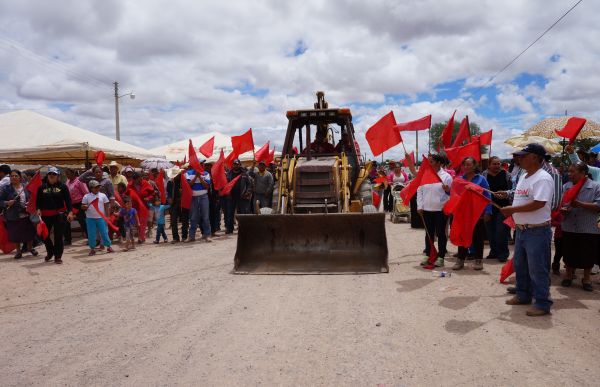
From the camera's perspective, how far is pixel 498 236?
779 cm

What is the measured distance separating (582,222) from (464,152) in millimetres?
2880

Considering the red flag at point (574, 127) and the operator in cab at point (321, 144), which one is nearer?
the red flag at point (574, 127)

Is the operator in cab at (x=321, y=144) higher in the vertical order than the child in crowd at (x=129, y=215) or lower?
higher

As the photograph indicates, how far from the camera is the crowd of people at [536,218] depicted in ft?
15.3

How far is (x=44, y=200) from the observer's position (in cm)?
877

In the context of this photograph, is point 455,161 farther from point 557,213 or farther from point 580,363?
point 580,363

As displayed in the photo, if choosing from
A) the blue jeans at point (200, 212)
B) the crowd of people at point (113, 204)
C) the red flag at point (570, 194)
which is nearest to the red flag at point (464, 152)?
the red flag at point (570, 194)

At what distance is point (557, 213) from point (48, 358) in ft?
20.2

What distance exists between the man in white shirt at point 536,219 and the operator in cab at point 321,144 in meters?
5.27

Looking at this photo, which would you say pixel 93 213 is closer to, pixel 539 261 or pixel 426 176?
pixel 426 176

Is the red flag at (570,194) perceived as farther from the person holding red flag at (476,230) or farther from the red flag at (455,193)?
the person holding red flag at (476,230)

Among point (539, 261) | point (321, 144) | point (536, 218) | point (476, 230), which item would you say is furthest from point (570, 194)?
point (321, 144)

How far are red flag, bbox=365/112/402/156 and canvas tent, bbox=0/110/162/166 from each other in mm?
9058

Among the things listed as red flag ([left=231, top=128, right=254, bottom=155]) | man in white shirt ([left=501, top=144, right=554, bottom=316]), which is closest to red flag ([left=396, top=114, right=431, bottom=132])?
man in white shirt ([left=501, top=144, right=554, bottom=316])
